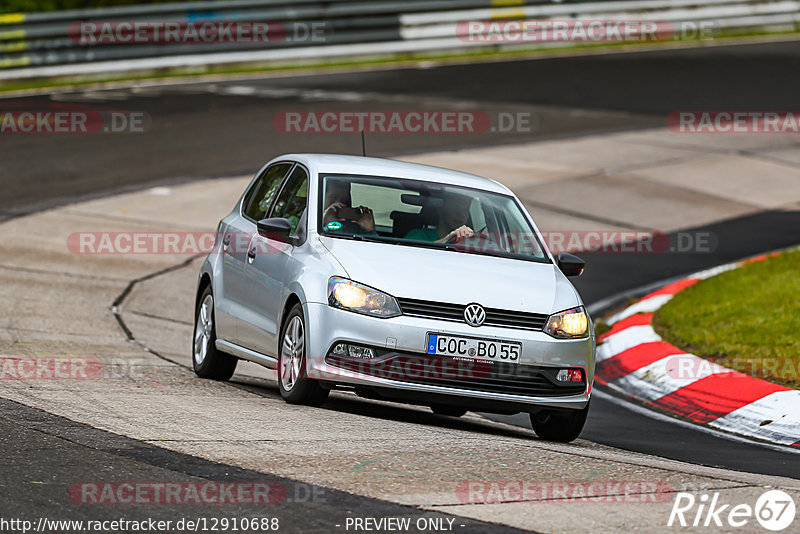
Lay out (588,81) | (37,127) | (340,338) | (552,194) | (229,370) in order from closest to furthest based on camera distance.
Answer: (340,338) < (229,370) < (552,194) < (37,127) < (588,81)

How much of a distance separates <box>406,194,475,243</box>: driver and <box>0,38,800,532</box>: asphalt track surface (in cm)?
154

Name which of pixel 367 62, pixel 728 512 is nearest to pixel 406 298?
pixel 728 512

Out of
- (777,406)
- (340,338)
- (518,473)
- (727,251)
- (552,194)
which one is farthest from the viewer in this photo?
(552,194)

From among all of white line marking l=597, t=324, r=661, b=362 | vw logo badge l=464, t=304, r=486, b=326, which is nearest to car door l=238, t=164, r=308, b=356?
vw logo badge l=464, t=304, r=486, b=326

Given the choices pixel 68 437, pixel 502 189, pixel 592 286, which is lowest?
pixel 592 286

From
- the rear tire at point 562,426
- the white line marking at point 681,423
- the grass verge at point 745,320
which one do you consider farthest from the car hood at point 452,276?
the grass verge at point 745,320

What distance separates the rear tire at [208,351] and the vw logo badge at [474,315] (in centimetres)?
247

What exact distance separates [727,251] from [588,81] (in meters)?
12.3

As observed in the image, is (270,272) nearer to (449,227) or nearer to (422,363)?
(449,227)

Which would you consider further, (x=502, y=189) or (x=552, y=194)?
(x=552, y=194)

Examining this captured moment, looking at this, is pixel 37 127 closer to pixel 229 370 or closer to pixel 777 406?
pixel 229 370

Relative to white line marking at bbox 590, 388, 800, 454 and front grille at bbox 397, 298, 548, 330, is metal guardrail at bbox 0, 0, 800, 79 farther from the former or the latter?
front grille at bbox 397, 298, 548, 330

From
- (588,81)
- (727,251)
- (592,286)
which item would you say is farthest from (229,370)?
(588,81)

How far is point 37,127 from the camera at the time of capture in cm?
2153
